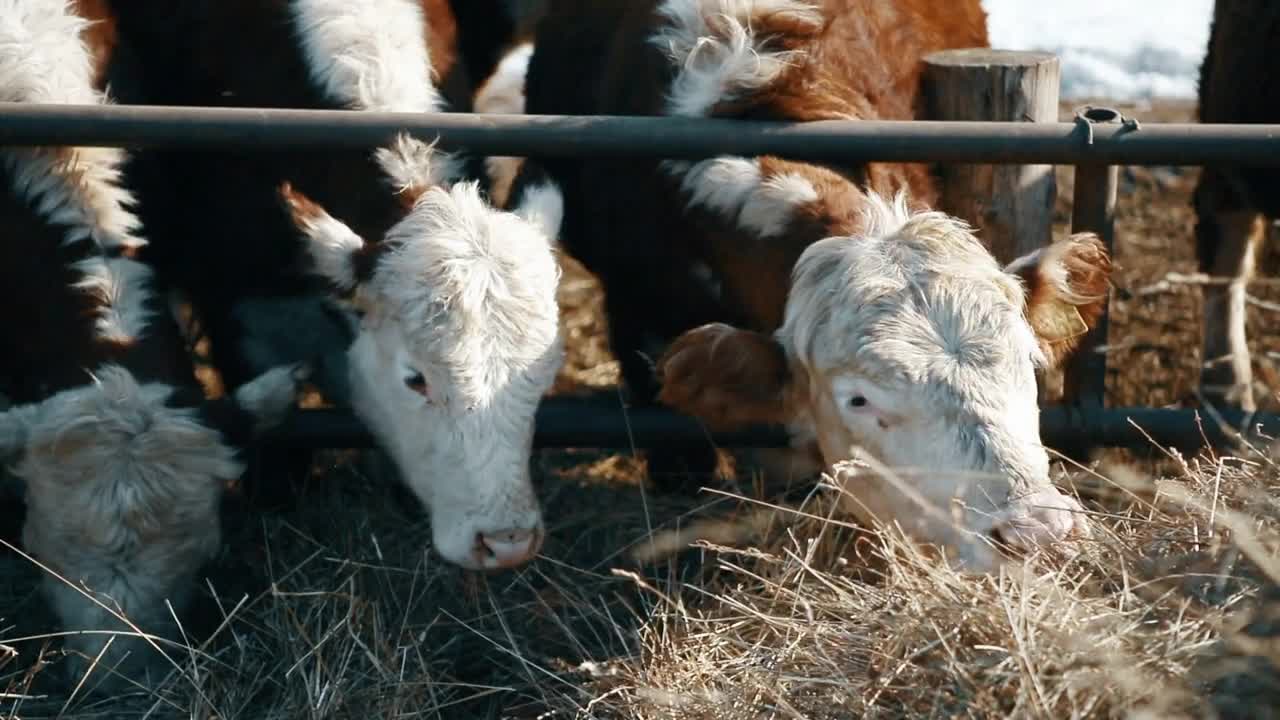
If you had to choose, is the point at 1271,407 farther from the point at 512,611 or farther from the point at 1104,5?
the point at 1104,5

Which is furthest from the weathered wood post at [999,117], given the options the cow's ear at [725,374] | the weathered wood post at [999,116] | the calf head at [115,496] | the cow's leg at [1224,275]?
the calf head at [115,496]

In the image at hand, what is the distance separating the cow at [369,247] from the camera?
11.8ft

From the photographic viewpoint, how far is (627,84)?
Answer: 4430 mm

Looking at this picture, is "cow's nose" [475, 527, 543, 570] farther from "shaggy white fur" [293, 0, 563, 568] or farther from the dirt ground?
the dirt ground

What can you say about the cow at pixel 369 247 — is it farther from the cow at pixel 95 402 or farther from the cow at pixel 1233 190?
the cow at pixel 1233 190

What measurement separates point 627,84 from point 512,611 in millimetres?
1503

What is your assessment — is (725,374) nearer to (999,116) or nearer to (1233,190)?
(999,116)

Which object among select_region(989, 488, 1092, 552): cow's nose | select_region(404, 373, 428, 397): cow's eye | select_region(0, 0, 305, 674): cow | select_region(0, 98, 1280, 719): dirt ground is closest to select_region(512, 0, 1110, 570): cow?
select_region(989, 488, 1092, 552): cow's nose

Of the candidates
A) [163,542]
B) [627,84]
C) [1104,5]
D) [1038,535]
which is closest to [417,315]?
[163,542]

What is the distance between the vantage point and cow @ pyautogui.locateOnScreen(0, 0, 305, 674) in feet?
11.8

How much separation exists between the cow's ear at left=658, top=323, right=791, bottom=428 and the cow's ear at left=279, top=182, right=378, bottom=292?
77 cm

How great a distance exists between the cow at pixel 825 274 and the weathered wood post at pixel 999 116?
0.13 m

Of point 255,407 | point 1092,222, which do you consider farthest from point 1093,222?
point 255,407

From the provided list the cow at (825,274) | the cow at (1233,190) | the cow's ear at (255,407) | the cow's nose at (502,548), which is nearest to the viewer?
the cow at (825,274)
